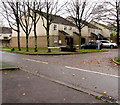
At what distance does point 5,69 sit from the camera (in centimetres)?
835

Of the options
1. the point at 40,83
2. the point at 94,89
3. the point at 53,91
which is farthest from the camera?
the point at 40,83

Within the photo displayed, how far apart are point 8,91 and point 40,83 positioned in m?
1.30

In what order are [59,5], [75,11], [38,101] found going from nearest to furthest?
[38,101]
[59,5]
[75,11]

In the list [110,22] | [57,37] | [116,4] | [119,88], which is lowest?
[119,88]

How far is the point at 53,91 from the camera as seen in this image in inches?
190

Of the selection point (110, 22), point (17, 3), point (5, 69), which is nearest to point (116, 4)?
point (110, 22)

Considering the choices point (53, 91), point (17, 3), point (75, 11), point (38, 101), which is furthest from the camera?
point (75, 11)

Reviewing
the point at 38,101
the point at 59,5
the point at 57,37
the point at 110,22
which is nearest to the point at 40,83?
the point at 38,101

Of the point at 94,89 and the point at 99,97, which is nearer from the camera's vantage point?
the point at 99,97

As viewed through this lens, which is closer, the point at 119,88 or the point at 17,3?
the point at 119,88

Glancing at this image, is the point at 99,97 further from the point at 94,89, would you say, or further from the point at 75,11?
the point at 75,11

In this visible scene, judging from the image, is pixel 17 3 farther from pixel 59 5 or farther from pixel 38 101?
pixel 38 101

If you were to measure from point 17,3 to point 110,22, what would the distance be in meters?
22.3

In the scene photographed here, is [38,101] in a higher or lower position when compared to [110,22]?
lower
